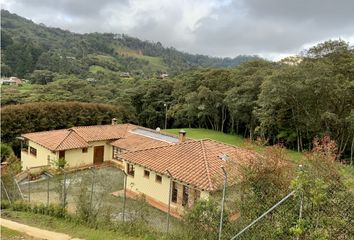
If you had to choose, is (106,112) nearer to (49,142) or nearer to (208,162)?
(49,142)

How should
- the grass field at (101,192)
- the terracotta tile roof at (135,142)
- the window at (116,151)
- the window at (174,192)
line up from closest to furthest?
the grass field at (101,192)
the window at (174,192)
the terracotta tile roof at (135,142)
the window at (116,151)

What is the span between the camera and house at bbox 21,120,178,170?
2705 centimetres

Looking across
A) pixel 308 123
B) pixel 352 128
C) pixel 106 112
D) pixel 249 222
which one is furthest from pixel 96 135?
pixel 249 222

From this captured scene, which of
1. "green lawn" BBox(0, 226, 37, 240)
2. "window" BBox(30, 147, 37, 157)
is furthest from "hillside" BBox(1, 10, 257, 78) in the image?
"green lawn" BBox(0, 226, 37, 240)

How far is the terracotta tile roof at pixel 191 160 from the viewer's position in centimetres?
1719

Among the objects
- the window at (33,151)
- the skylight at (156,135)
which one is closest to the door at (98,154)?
the skylight at (156,135)

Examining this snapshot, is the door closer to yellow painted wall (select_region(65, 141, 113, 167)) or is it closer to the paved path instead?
yellow painted wall (select_region(65, 141, 113, 167))

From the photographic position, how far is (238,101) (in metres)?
38.7

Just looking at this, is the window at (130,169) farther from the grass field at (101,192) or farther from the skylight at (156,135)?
the skylight at (156,135)

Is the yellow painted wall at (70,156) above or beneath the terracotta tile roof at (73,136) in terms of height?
beneath

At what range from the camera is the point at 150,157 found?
68.6 feet

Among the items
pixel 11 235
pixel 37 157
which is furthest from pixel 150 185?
pixel 37 157

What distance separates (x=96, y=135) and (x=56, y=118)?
8.87 m

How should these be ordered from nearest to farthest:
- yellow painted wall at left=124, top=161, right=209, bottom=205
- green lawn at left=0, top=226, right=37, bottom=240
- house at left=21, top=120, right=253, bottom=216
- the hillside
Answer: green lawn at left=0, top=226, right=37, bottom=240
house at left=21, top=120, right=253, bottom=216
yellow painted wall at left=124, top=161, right=209, bottom=205
the hillside
